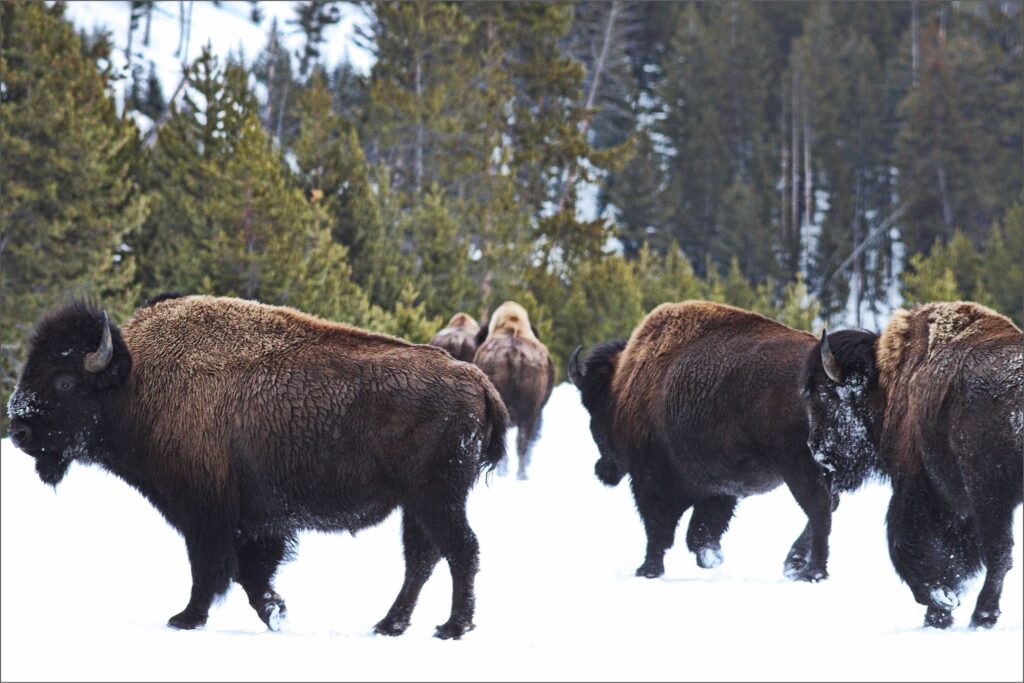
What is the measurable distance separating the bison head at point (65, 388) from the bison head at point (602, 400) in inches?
138

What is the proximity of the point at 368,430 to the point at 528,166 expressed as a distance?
28.9 m

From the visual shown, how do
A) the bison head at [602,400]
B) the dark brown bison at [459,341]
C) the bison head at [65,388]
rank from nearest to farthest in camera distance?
1. the bison head at [65,388]
2. the bison head at [602,400]
3. the dark brown bison at [459,341]

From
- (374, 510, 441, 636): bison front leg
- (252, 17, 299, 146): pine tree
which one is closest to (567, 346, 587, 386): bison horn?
(374, 510, 441, 636): bison front leg

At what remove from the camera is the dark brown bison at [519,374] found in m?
11.2

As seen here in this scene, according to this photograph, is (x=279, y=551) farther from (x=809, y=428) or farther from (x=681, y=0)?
(x=681, y=0)

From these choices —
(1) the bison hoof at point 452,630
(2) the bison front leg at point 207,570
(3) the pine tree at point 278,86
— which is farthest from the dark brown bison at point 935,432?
(3) the pine tree at point 278,86

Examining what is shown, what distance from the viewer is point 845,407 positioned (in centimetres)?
641

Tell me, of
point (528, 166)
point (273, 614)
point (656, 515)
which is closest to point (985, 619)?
point (656, 515)

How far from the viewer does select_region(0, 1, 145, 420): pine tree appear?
17.0 meters

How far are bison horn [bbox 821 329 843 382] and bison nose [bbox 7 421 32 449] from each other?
3857mm

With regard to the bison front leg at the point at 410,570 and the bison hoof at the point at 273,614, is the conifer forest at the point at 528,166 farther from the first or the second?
the bison front leg at the point at 410,570

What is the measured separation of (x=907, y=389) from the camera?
237 inches

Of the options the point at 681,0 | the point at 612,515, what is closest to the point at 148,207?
the point at 612,515

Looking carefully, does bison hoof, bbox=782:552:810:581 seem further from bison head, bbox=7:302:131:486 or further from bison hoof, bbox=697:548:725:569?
bison head, bbox=7:302:131:486
